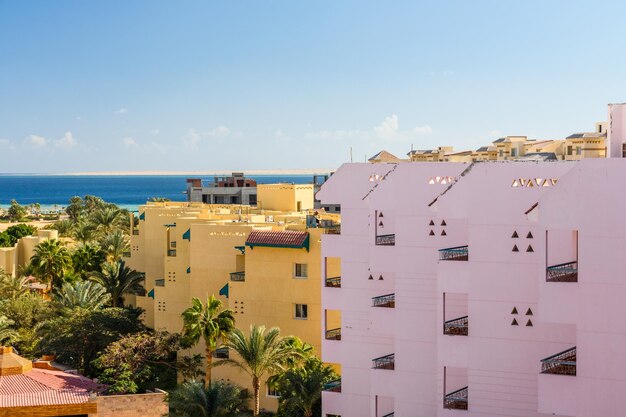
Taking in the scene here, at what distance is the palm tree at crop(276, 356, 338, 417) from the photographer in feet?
95.6

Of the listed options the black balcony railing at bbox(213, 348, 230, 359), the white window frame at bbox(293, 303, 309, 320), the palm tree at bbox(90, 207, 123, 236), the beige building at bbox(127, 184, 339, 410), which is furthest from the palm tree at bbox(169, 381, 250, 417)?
the palm tree at bbox(90, 207, 123, 236)

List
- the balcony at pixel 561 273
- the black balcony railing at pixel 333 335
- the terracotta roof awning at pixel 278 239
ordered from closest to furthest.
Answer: the balcony at pixel 561 273, the black balcony railing at pixel 333 335, the terracotta roof awning at pixel 278 239

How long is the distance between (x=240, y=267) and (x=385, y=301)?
39.2 feet

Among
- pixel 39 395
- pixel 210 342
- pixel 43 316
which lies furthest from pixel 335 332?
pixel 43 316

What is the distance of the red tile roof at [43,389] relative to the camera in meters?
32.8

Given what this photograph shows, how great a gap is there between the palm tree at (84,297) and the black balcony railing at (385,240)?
20.9m

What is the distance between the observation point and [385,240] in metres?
26.4

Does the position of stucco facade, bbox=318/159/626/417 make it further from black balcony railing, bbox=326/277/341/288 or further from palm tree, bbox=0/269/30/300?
palm tree, bbox=0/269/30/300

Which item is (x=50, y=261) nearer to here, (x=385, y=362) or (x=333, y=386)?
(x=333, y=386)

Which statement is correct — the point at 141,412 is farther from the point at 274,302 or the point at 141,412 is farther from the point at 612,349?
the point at 612,349

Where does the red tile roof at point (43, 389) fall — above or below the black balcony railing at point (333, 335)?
below

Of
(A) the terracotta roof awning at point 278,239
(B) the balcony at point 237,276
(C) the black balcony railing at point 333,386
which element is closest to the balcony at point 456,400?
(C) the black balcony railing at point 333,386

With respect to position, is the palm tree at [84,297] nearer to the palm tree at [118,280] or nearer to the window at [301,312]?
the palm tree at [118,280]

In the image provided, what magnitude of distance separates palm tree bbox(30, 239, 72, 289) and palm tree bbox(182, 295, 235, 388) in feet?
79.9
